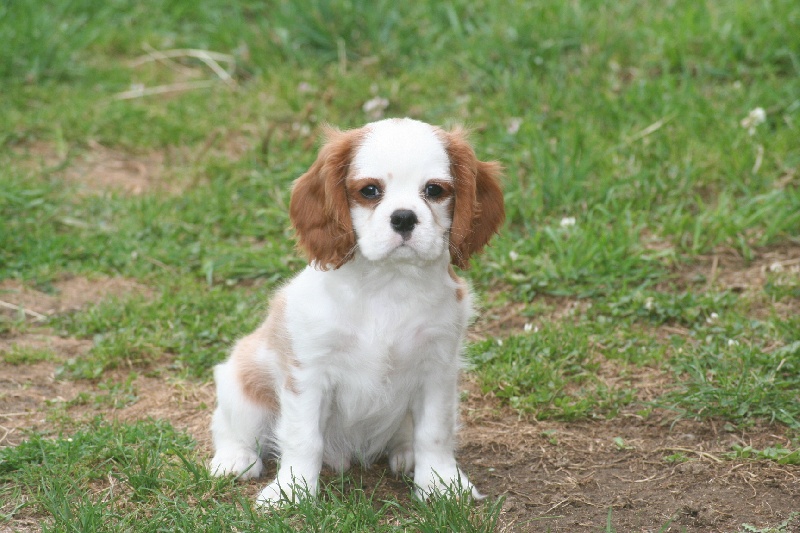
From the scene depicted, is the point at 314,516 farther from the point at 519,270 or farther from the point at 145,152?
the point at 145,152

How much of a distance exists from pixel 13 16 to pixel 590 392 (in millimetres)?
5936

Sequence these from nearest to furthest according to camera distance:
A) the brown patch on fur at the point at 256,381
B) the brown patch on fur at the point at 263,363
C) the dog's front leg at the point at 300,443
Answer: the dog's front leg at the point at 300,443
the brown patch on fur at the point at 263,363
the brown patch on fur at the point at 256,381

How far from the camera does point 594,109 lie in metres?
7.15

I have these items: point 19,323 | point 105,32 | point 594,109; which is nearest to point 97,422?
point 19,323

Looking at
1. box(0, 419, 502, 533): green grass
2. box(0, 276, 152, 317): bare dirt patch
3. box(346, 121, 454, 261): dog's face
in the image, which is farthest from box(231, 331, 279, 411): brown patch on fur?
box(0, 276, 152, 317): bare dirt patch

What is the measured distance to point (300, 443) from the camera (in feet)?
13.1

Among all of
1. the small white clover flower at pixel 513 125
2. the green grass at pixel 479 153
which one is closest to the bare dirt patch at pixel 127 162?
the green grass at pixel 479 153

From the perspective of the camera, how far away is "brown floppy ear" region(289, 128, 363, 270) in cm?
379

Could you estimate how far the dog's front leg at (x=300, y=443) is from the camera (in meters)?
3.97

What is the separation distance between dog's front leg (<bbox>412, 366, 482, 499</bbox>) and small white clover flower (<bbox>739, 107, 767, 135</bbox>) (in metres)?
3.60

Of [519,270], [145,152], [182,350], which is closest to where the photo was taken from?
→ [182,350]

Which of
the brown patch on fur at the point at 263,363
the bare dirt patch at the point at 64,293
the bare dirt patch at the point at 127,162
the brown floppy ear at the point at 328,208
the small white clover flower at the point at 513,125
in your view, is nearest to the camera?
the brown floppy ear at the point at 328,208

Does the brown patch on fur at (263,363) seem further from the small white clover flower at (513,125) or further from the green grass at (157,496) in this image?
the small white clover flower at (513,125)

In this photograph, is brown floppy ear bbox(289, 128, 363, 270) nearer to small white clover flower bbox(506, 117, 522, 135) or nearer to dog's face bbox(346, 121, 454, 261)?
dog's face bbox(346, 121, 454, 261)
